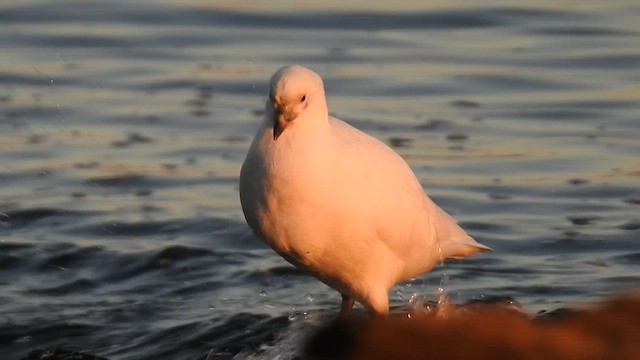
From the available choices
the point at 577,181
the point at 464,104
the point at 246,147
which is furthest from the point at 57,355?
the point at 464,104

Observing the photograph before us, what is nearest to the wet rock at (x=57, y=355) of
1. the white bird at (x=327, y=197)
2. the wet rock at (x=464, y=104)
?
the white bird at (x=327, y=197)

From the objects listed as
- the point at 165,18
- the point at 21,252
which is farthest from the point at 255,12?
the point at 21,252

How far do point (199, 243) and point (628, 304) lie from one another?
17.4 ft

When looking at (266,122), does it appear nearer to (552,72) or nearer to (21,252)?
(21,252)

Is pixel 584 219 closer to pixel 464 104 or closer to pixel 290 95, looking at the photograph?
pixel 464 104

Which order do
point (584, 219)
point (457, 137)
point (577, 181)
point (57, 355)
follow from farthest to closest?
point (457, 137), point (577, 181), point (584, 219), point (57, 355)

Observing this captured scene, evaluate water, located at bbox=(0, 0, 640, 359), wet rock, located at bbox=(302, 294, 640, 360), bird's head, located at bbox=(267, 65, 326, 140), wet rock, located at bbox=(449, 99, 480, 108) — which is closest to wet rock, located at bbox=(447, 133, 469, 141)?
water, located at bbox=(0, 0, 640, 359)

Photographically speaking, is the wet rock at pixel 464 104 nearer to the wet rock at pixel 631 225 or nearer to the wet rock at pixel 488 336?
the wet rock at pixel 631 225

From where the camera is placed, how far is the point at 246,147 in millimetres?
9328

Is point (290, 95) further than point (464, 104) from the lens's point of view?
No

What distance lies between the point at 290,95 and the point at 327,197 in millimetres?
419

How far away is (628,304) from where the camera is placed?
9.87 ft

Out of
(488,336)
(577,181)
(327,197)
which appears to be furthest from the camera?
(577,181)

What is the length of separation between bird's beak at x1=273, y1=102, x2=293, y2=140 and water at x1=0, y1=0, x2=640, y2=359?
Result: 1.29 meters
